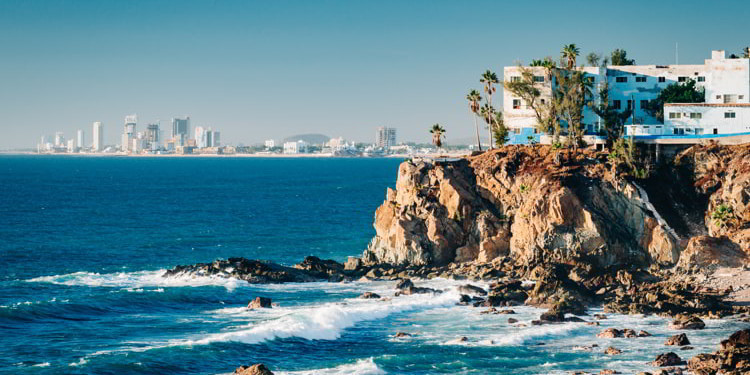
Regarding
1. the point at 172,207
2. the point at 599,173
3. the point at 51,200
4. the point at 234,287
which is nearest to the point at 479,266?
the point at 599,173


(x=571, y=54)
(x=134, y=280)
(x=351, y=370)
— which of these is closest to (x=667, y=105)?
(x=571, y=54)

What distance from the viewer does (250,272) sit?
86.6 metres

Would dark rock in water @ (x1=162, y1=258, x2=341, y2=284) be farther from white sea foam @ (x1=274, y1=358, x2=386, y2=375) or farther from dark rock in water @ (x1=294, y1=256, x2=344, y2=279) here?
white sea foam @ (x1=274, y1=358, x2=386, y2=375)

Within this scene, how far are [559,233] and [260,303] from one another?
28635mm

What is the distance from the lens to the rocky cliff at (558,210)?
8231cm

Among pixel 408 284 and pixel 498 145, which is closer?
pixel 408 284

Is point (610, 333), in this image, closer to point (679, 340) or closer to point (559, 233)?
point (679, 340)

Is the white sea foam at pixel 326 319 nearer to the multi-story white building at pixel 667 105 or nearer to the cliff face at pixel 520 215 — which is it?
the cliff face at pixel 520 215

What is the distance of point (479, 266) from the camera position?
279ft

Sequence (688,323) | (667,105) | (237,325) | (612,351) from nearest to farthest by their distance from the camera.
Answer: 1. (612,351)
2. (688,323)
3. (237,325)
4. (667,105)

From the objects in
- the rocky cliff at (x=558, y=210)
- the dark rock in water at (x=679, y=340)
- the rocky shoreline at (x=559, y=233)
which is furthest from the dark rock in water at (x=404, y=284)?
the dark rock in water at (x=679, y=340)

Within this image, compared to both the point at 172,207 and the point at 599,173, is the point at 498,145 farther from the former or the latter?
the point at 172,207

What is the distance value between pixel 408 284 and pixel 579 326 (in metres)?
18.8

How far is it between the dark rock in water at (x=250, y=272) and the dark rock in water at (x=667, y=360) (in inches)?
1512
